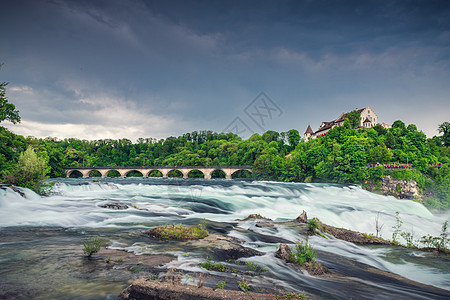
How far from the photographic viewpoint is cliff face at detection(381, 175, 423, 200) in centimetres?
4275

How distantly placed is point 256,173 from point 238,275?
76.4 meters

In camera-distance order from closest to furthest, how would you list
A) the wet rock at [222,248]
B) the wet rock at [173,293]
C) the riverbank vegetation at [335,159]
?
the wet rock at [173,293], the wet rock at [222,248], the riverbank vegetation at [335,159]

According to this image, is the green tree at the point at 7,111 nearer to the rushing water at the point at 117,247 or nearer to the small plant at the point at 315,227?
the rushing water at the point at 117,247

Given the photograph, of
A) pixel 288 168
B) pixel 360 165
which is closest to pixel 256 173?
pixel 288 168

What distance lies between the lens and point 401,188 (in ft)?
145

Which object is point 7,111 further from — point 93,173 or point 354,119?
point 354,119

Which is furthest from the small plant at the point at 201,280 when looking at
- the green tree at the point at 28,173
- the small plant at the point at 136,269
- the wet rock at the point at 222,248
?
the green tree at the point at 28,173

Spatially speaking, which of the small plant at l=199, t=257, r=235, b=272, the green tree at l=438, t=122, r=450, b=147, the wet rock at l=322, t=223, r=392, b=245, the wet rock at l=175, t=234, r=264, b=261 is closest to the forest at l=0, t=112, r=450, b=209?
the green tree at l=438, t=122, r=450, b=147

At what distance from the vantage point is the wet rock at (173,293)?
140 inches

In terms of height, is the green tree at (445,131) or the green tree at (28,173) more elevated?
the green tree at (445,131)

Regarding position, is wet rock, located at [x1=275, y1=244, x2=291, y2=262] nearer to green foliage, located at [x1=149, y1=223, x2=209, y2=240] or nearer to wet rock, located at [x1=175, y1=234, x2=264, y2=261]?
wet rock, located at [x1=175, y1=234, x2=264, y2=261]

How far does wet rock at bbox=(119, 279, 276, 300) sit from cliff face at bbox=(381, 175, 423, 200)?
170ft

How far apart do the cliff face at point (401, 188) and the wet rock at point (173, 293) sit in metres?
51.9

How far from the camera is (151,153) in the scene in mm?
160750
